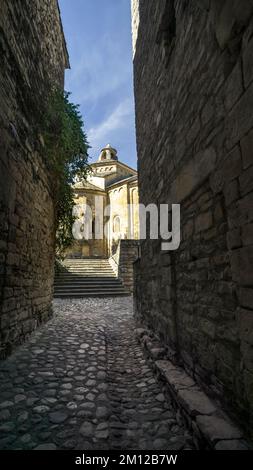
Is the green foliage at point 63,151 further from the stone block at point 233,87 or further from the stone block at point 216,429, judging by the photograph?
the stone block at point 216,429

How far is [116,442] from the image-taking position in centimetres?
186

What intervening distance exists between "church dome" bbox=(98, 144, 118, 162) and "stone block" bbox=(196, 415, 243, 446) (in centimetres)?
3353

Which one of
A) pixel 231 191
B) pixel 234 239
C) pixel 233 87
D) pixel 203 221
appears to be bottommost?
pixel 234 239

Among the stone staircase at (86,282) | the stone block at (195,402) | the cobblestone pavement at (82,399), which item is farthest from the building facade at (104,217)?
the stone block at (195,402)

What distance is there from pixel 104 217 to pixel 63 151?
17868 millimetres

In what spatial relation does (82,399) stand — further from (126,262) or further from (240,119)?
(126,262)

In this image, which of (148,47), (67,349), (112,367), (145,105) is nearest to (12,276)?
(67,349)

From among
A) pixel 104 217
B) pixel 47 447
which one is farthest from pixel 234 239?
pixel 104 217

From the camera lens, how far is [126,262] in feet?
38.7

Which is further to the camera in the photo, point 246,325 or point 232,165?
point 232,165

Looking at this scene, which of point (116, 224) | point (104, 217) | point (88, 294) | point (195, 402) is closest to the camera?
point (195, 402)

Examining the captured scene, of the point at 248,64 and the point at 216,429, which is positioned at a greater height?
the point at 248,64
